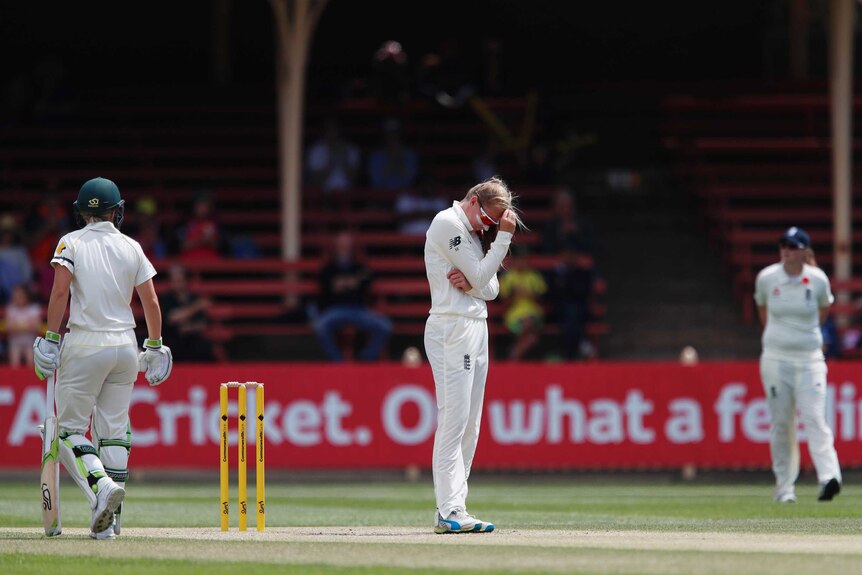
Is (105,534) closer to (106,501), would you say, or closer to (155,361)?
(106,501)

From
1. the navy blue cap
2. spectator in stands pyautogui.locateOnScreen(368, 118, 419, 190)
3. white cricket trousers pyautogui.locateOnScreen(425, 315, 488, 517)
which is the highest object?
spectator in stands pyautogui.locateOnScreen(368, 118, 419, 190)

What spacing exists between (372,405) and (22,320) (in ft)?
16.2

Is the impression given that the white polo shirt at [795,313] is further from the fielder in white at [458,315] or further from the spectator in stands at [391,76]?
the spectator in stands at [391,76]

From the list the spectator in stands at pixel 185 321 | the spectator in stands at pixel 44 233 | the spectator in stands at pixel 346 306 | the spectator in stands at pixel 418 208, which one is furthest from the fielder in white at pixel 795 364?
the spectator in stands at pixel 44 233

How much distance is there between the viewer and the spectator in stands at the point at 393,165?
2436 cm

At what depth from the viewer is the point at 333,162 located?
965 inches

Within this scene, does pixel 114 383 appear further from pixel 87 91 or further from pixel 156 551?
pixel 87 91

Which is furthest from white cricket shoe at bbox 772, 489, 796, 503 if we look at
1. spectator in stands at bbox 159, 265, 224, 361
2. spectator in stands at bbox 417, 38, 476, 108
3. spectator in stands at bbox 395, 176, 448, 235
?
spectator in stands at bbox 417, 38, 476, 108

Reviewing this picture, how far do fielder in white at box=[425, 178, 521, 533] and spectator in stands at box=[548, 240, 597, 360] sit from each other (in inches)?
430

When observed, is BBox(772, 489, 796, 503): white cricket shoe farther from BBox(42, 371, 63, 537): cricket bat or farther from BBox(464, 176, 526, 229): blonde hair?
BBox(42, 371, 63, 537): cricket bat

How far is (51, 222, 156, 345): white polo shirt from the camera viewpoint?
991 centimetres

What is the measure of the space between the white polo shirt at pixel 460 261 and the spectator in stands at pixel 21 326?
11.4 metres

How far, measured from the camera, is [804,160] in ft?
86.0

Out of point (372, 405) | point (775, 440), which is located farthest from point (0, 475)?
point (775, 440)
